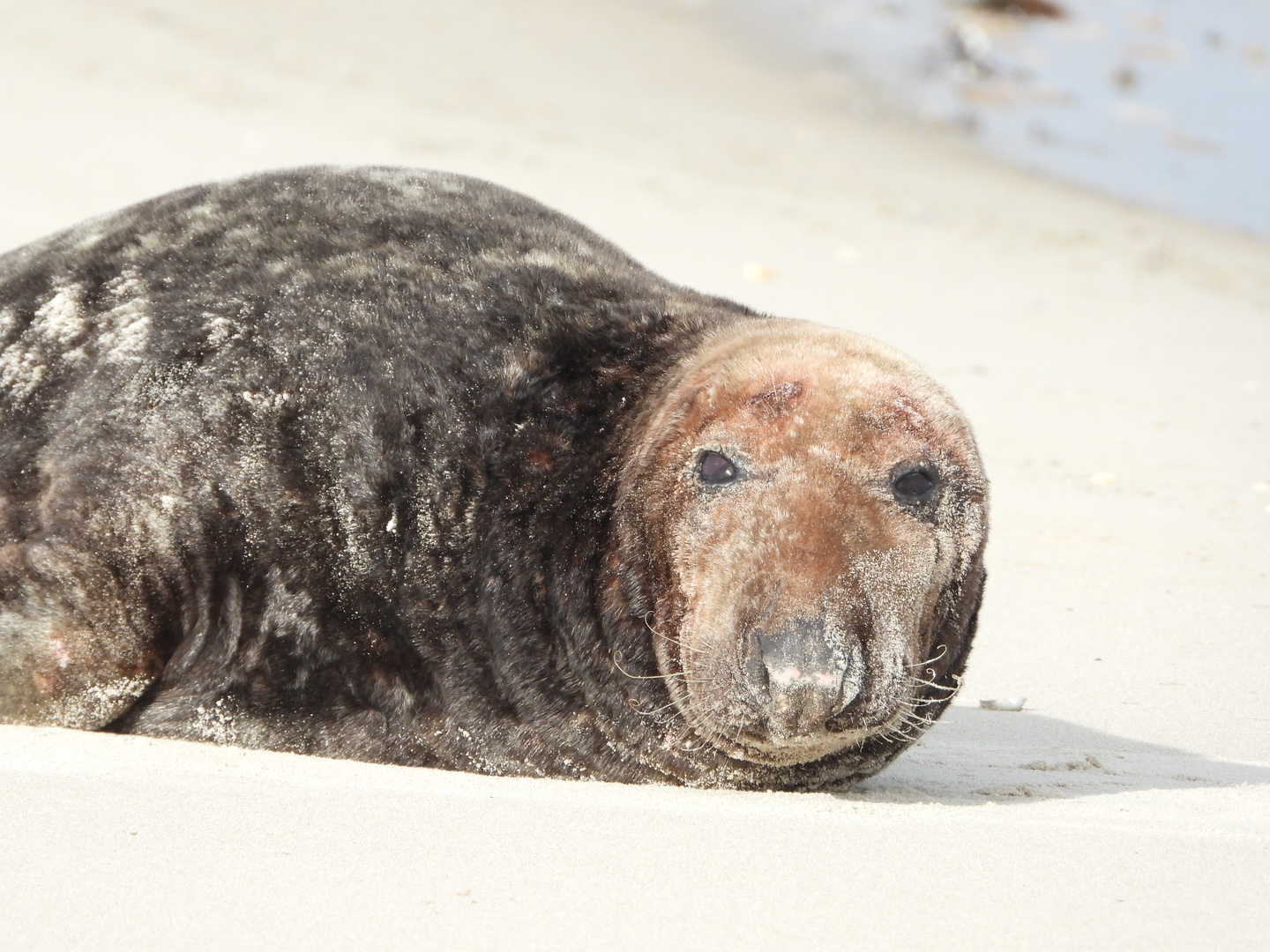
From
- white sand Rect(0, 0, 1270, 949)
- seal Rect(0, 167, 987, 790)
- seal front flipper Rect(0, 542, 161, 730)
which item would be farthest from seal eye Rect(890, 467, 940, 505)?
seal front flipper Rect(0, 542, 161, 730)

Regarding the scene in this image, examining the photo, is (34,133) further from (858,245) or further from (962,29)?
(962,29)

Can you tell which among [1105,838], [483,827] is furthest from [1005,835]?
[483,827]

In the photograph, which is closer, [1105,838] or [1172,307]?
[1105,838]

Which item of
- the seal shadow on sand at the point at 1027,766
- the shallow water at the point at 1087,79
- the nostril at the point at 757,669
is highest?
the shallow water at the point at 1087,79

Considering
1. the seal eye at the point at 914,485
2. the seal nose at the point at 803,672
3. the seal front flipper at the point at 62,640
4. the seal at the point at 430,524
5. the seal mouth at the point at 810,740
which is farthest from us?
the seal front flipper at the point at 62,640

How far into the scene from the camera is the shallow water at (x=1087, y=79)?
16250 mm

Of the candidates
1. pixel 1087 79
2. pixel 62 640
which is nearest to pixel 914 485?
pixel 62 640

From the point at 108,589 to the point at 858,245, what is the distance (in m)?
8.11

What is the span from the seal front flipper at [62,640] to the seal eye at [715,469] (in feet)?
4.64

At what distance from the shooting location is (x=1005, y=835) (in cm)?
322

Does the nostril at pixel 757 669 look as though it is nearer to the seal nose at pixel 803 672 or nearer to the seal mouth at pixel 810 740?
the seal nose at pixel 803 672

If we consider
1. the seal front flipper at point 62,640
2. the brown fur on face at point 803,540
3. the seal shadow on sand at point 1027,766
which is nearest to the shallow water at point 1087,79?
the seal shadow on sand at point 1027,766

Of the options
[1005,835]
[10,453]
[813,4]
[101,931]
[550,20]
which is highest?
[813,4]

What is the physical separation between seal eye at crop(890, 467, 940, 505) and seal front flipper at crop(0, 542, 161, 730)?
1.83 meters
